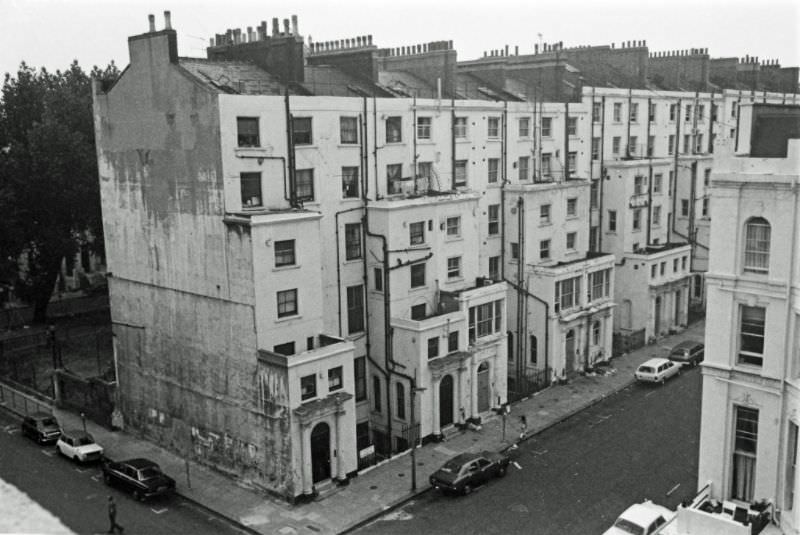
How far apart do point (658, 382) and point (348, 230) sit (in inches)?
935

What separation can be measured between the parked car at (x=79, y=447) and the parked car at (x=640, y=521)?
25.4 metres

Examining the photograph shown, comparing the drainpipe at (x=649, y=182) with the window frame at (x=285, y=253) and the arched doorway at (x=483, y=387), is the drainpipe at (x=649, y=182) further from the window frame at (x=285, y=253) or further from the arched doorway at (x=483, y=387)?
the window frame at (x=285, y=253)

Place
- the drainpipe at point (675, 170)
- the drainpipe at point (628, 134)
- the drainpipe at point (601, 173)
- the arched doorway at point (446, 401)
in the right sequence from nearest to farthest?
the arched doorway at point (446, 401)
the drainpipe at point (601, 173)
the drainpipe at point (628, 134)
the drainpipe at point (675, 170)

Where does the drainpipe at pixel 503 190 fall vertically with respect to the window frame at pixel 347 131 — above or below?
below

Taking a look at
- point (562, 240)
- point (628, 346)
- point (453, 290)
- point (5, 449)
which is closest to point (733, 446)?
point (453, 290)

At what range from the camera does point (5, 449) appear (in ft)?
141

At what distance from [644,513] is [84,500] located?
24.9 metres

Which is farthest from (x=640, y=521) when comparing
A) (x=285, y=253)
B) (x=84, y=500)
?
(x=84, y=500)

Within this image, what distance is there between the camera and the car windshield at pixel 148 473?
3676 centimetres

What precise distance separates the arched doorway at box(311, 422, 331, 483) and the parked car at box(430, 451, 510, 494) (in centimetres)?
506

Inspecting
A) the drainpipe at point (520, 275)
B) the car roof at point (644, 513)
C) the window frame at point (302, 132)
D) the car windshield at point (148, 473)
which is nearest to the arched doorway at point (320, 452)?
the car windshield at point (148, 473)

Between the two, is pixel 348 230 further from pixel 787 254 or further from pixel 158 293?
pixel 787 254

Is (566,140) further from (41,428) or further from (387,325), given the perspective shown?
(41,428)

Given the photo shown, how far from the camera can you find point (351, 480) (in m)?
38.9
